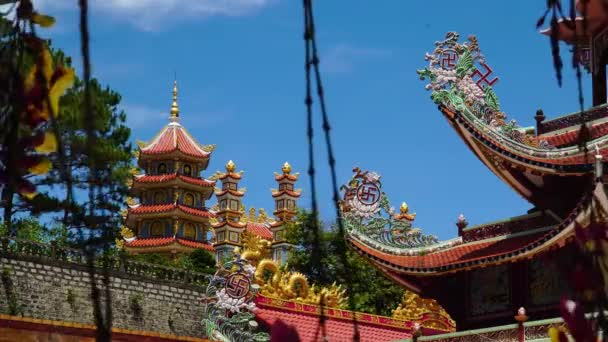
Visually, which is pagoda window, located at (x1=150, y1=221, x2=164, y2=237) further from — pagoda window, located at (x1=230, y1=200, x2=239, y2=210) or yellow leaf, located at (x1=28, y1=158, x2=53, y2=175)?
yellow leaf, located at (x1=28, y1=158, x2=53, y2=175)

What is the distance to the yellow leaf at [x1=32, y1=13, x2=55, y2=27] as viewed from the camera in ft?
7.82

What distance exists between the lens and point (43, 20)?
240 cm

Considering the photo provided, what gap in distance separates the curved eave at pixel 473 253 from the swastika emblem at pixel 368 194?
605 millimetres

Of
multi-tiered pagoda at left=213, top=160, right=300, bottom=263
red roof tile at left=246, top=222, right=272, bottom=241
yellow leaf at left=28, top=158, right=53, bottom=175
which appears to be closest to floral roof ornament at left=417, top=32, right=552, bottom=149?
yellow leaf at left=28, top=158, right=53, bottom=175

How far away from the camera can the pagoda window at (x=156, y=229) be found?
49.9 metres

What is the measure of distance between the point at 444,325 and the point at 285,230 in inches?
1015

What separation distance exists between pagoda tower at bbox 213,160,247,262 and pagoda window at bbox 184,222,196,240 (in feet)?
3.33

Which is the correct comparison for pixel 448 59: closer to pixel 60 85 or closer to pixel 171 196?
pixel 60 85

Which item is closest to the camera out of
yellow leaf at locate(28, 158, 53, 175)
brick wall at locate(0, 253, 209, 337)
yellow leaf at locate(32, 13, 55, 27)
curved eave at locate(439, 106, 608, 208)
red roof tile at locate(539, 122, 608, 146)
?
yellow leaf at locate(32, 13, 55, 27)

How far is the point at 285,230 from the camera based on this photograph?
45250 mm

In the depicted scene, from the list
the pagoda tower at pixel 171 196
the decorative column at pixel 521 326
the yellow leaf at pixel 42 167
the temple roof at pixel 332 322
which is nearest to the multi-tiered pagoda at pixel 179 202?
the pagoda tower at pixel 171 196

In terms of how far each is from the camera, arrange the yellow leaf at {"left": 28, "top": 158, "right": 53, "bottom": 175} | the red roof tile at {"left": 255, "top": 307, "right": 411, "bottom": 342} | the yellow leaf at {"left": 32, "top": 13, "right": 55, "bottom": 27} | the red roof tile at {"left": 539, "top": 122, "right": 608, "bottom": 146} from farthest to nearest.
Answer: the red roof tile at {"left": 255, "top": 307, "right": 411, "bottom": 342}, the red roof tile at {"left": 539, "top": 122, "right": 608, "bottom": 146}, the yellow leaf at {"left": 28, "top": 158, "right": 53, "bottom": 175}, the yellow leaf at {"left": 32, "top": 13, "right": 55, "bottom": 27}

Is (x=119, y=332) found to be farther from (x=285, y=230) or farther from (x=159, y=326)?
(x=285, y=230)

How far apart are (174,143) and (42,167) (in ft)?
158
